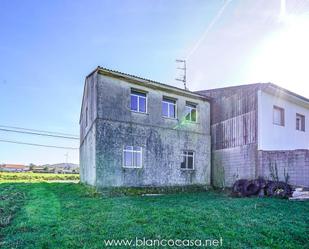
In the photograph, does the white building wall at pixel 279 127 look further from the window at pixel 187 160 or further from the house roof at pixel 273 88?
the window at pixel 187 160

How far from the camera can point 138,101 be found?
46.4ft

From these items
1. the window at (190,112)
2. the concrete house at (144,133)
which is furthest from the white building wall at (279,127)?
the window at (190,112)

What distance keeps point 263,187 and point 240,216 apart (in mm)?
4971

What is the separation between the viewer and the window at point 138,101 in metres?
13.9

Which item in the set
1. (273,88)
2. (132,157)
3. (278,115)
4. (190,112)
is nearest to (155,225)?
(132,157)

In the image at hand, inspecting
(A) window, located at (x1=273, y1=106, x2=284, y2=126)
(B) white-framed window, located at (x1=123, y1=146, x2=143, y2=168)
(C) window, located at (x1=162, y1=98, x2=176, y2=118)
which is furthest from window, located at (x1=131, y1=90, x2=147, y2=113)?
(A) window, located at (x1=273, y1=106, x2=284, y2=126)

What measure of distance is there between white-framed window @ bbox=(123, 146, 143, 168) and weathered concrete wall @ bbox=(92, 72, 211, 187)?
0.68ft

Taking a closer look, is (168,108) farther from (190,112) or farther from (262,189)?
(262,189)

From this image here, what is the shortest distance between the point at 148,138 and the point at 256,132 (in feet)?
18.9

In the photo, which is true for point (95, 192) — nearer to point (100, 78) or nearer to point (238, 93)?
point (100, 78)

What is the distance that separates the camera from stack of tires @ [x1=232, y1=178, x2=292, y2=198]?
34.7 ft

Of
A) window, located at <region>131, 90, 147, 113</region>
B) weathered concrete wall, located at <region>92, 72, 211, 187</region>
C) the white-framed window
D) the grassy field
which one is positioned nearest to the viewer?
weathered concrete wall, located at <region>92, 72, 211, 187</region>

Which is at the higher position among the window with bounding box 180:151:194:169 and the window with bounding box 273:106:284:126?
the window with bounding box 273:106:284:126

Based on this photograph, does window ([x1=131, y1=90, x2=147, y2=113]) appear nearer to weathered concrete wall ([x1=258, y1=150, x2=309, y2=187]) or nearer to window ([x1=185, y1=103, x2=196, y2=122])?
window ([x1=185, y1=103, x2=196, y2=122])
